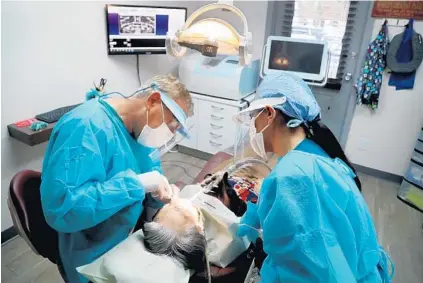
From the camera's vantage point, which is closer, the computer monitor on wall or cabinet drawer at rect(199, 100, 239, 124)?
the computer monitor on wall

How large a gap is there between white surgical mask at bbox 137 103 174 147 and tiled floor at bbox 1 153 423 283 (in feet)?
4.09

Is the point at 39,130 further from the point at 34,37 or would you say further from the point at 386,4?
the point at 386,4

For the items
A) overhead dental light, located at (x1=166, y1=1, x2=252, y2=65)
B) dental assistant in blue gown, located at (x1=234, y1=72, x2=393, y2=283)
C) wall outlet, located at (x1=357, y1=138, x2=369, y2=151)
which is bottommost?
wall outlet, located at (x1=357, y1=138, x2=369, y2=151)

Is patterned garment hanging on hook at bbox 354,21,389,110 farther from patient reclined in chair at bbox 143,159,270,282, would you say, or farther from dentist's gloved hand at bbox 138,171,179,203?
dentist's gloved hand at bbox 138,171,179,203

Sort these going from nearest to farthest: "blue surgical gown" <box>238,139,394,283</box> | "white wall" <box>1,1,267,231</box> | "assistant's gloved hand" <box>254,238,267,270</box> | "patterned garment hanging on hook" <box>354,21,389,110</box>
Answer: "blue surgical gown" <box>238,139,394,283</box>
"assistant's gloved hand" <box>254,238,267,270</box>
"white wall" <box>1,1,267,231</box>
"patterned garment hanging on hook" <box>354,21,389,110</box>

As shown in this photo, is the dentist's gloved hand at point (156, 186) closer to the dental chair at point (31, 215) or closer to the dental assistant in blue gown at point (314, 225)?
the dental chair at point (31, 215)

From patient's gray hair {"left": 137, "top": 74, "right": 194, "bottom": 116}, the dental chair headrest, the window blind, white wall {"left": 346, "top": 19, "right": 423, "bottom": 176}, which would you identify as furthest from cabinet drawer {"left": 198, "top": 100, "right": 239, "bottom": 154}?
the dental chair headrest

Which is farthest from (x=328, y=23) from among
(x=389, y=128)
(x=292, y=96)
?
(x=292, y=96)

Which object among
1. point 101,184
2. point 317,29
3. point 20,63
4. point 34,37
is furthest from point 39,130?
point 317,29

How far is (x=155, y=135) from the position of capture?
1.33m

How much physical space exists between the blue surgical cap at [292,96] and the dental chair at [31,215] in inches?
38.8

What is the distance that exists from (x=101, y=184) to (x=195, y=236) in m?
0.40

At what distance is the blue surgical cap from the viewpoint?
108 centimetres

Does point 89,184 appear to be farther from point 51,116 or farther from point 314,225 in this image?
point 51,116
